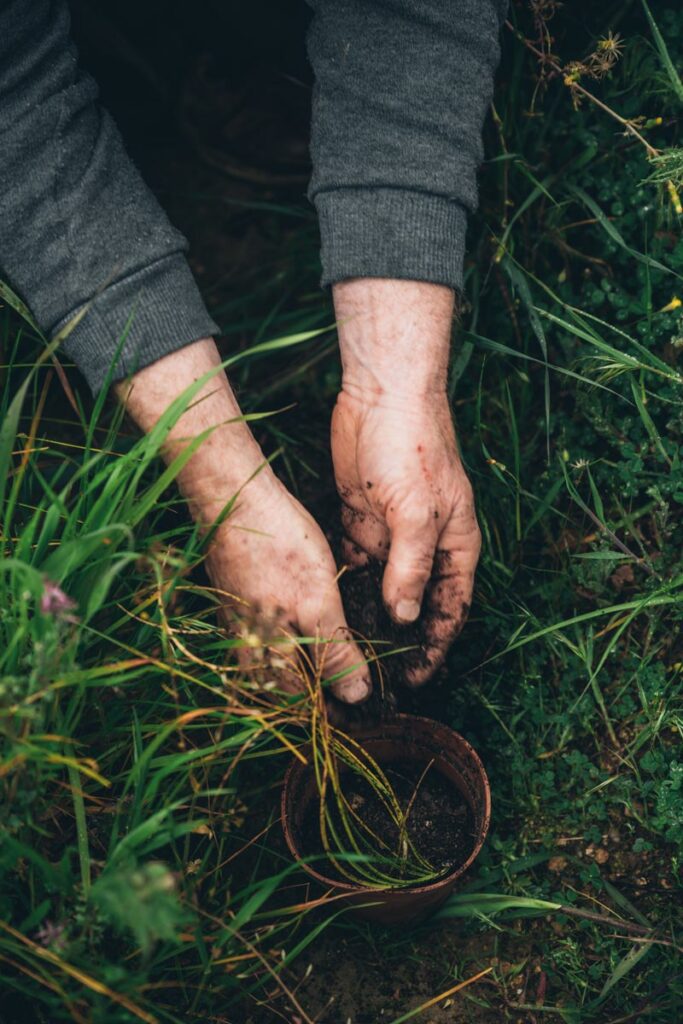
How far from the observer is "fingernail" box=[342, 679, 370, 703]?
154cm

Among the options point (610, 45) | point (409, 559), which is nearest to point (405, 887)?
point (409, 559)

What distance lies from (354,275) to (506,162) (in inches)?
22.3

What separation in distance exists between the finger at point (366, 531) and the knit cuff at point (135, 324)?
0.47m

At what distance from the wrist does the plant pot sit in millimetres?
658

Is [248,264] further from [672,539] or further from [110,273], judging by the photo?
[672,539]

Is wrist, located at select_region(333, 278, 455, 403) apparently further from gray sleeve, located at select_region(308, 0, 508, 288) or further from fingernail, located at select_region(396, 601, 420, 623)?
fingernail, located at select_region(396, 601, 420, 623)

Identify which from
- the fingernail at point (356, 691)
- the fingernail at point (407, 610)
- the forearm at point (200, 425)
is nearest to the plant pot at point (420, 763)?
the fingernail at point (356, 691)

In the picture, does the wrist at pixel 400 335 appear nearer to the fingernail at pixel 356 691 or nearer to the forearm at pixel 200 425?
the forearm at pixel 200 425

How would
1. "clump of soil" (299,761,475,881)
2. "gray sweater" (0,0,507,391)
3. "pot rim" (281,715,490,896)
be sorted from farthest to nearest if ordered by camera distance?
"clump of soil" (299,761,475,881), "gray sweater" (0,0,507,391), "pot rim" (281,715,490,896)

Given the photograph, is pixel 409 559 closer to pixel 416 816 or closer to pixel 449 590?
pixel 449 590

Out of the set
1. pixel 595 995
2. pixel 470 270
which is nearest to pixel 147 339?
pixel 470 270

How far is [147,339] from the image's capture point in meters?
1.53

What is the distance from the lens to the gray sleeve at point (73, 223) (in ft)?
4.82

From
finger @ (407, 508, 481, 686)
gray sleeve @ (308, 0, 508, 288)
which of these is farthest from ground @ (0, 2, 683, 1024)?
gray sleeve @ (308, 0, 508, 288)
